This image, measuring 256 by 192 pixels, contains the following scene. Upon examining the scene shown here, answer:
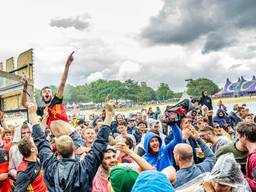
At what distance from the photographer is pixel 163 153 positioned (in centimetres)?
426

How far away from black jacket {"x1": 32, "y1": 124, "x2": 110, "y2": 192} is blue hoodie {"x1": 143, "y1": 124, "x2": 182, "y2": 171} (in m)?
1.64

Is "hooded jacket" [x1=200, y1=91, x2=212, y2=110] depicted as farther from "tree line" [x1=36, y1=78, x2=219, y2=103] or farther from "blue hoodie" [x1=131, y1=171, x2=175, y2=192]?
"tree line" [x1=36, y1=78, x2=219, y2=103]

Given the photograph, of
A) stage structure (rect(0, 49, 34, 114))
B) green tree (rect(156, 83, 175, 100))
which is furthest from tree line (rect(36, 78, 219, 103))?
stage structure (rect(0, 49, 34, 114))

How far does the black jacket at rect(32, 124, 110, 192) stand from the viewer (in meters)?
2.54

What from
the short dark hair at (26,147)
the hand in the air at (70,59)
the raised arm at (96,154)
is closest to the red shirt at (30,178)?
the short dark hair at (26,147)

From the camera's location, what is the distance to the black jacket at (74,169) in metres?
2.54

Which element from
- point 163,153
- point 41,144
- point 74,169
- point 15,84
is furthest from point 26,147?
point 15,84

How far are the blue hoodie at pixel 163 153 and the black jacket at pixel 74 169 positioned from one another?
1635mm

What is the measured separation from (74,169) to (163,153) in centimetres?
190

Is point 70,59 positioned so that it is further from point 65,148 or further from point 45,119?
point 65,148

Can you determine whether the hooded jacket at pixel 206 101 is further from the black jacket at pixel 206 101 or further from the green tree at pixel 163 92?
the green tree at pixel 163 92

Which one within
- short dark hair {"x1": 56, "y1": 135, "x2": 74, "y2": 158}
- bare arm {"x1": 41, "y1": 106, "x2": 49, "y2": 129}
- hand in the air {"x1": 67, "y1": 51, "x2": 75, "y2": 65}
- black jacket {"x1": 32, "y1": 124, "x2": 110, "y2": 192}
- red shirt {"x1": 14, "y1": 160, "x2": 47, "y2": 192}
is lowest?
red shirt {"x1": 14, "y1": 160, "x2": 47, "y2": 192}

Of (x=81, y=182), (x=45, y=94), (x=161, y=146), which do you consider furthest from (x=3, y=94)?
(x=81, y=182)

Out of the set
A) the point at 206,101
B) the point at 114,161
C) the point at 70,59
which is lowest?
the point at 114,161
